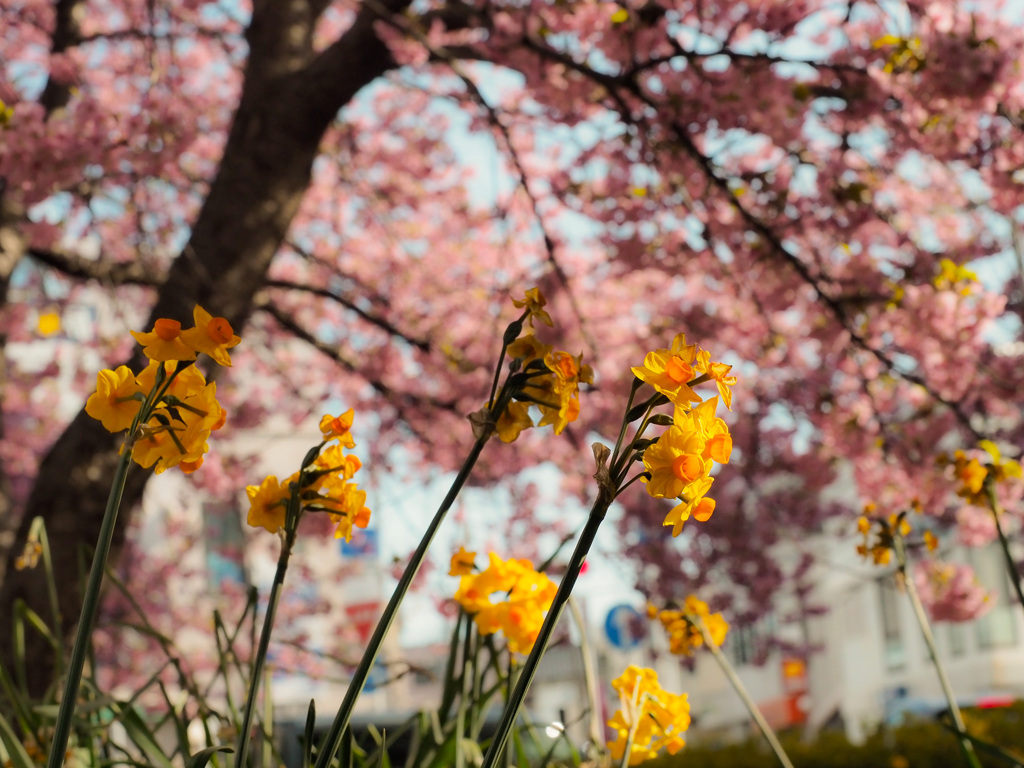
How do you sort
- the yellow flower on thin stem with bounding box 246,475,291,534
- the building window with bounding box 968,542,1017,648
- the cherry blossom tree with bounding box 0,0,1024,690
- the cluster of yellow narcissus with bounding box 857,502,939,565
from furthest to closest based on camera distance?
1. the building window with bounding box 968,542,1017,648
2. the cherry blossom tree with bounding box 0,0,1024,690
3. the cluster of yellow narcissus with bounding box 857,502,939,565
4. the yellow flower on thin stem with bounding box 246,475,291,534

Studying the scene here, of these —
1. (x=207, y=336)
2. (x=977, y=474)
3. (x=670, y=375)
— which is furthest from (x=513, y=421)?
(x=977, y=474)

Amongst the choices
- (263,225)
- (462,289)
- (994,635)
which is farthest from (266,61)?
(994,635)

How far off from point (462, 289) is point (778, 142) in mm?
4047

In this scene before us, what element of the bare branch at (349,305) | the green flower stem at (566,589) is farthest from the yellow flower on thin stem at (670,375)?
the bare branch at (349,305)

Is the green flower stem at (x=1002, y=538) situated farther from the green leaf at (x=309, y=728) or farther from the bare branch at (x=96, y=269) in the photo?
the bare branch at (x=96, y=269)

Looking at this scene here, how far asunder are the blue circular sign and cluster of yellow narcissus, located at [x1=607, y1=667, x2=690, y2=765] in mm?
7508

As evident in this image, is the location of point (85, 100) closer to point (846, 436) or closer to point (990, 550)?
point (846, 436)

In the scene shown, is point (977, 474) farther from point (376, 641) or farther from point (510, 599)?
point (376, 641)

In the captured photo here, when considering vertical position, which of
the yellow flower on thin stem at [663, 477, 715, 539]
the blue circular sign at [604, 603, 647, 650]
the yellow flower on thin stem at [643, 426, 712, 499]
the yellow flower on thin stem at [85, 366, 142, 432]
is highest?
the blue circular sign at [604, 603, 647, 650]

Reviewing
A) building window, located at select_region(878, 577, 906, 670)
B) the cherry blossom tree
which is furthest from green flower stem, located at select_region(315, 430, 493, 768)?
building window, located at select_region(878, 577, 906, 670)

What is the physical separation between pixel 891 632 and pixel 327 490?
25.7 meters

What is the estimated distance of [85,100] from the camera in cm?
387

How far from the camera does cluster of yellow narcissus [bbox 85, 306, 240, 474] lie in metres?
1.03

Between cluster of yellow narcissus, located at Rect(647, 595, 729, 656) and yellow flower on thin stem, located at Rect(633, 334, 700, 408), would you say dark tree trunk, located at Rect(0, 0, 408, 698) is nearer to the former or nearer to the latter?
cluster of yellow narcissus, located at Rect(647, 595, 729, 656)
